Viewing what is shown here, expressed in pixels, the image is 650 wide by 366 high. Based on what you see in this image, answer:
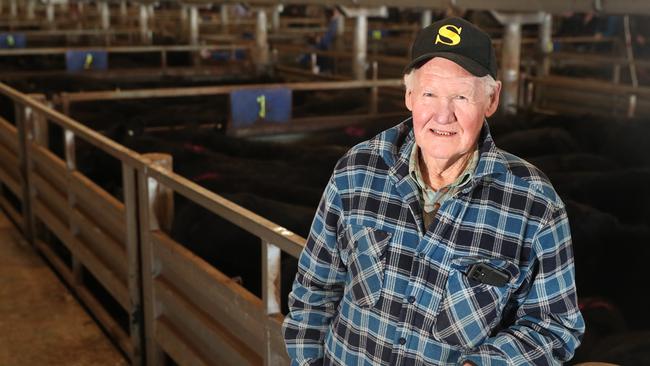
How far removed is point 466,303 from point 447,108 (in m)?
0.44

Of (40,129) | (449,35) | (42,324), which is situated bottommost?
(42,324)

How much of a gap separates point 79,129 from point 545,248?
358 cm

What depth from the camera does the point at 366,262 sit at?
2.06 m

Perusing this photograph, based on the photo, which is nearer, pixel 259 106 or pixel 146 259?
pixel 146 259

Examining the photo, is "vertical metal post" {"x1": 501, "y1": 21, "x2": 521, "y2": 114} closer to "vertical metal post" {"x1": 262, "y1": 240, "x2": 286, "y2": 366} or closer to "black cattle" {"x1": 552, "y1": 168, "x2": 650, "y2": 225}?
"black cattle" {"x1": 552, "y1": 168, "x2": 650, "y2": 225}

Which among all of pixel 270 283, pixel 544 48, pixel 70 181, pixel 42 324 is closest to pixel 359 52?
pixel 544 48

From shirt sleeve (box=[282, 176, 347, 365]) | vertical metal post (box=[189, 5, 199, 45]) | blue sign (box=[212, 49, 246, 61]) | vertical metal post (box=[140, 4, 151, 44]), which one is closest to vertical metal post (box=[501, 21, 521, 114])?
shirt sleeve (box=[282, 176, 347, 365])

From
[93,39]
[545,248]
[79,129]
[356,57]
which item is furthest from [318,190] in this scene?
[93,39]

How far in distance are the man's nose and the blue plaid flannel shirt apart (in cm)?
12

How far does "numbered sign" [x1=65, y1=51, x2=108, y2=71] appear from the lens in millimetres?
10623

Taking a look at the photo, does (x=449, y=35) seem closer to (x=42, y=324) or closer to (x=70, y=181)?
(x=70, y=181)

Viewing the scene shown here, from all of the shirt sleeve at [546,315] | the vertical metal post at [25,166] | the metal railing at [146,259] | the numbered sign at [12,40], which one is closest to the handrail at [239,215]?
the metal railing at [146,259]

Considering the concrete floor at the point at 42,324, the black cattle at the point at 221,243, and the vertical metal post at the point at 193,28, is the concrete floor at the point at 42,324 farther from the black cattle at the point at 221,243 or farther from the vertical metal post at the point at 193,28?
the vertical metal post at the point at 193,28

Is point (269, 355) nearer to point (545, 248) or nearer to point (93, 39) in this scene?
point (545, 248)
